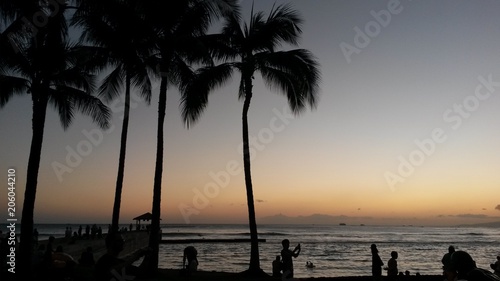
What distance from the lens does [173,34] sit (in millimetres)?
20297

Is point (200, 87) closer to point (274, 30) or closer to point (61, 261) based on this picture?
point (274, 30)

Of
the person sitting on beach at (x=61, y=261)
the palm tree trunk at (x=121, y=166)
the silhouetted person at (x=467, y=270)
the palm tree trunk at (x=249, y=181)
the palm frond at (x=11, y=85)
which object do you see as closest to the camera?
the silhouetted person at (x=467, y=270)

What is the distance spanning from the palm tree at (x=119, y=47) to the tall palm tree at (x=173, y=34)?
108 centimetres

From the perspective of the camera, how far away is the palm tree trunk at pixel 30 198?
1512cm

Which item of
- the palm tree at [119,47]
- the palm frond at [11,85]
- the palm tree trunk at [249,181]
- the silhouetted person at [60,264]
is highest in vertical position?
the palm tree at [119,47]

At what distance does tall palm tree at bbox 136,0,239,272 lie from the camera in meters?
19.5

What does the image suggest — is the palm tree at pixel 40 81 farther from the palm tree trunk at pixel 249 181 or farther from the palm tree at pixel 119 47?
the palm tree trunk at pixel 249 181

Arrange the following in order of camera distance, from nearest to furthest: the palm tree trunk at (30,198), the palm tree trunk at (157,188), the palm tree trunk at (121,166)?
1. the palm tree trunk at (30,198)
2. the palm tree trunk at (157,188)
3. the palm tree trunk at (121,166)

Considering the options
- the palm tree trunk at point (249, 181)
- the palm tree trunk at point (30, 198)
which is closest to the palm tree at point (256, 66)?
the palm tree trunk at point (249, 181)

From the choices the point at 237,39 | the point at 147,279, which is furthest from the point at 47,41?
the point at 147,279

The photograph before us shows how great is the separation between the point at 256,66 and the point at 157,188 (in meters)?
7.27

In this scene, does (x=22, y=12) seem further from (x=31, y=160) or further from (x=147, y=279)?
(x=147, y=279)

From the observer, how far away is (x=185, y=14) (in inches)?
801

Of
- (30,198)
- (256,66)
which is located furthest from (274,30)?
(30,198)
